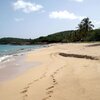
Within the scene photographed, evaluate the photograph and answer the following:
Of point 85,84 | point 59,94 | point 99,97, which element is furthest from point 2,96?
point 99,97

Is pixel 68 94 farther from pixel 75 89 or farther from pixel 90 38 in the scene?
pixel 90 38

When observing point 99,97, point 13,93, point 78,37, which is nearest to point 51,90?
point 13,93

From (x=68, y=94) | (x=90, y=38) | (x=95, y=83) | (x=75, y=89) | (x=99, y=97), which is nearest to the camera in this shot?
(x=99, y=97)

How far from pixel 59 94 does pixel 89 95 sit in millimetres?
976

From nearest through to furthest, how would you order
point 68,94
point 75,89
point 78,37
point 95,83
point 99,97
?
point 99,97 < point 68,94 < point 75,89 < point 95,83 < point 78,37

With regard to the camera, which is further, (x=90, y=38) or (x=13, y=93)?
(x=90, y=38)

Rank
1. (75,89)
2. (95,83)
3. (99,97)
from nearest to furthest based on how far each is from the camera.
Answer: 1. (99,97)
2. (75,89)
3. (95,83)

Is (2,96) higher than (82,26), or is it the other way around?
(82,26)

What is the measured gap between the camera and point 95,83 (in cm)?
761

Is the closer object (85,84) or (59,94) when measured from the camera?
(59,94)

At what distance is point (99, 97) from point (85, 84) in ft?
5.27

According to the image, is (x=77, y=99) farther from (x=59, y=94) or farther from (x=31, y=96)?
(x=31, y=96)

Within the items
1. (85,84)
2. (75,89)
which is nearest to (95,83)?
(85,84)

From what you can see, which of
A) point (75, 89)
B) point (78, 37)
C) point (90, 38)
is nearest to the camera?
point (75, 89)
